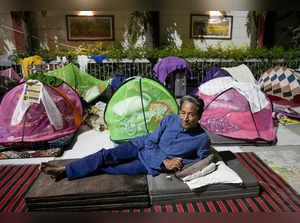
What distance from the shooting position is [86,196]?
6.87 ft

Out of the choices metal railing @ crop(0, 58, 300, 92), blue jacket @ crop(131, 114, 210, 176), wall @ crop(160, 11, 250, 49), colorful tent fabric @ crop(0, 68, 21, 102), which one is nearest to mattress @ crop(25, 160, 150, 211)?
blue jacket @ crop(131, 114, 210, 176)

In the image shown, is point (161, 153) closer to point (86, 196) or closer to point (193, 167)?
point (193, 167)

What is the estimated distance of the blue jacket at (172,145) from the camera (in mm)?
2264

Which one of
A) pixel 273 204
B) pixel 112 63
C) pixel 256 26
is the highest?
pixel 256 26

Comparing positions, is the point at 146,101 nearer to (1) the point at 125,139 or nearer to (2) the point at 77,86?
(1) the point at 125,139

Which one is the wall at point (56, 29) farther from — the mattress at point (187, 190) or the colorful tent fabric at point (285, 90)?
the mattress at point (187, 190)

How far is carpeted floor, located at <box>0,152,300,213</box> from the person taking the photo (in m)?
2.14

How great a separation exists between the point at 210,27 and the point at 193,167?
7650 mm

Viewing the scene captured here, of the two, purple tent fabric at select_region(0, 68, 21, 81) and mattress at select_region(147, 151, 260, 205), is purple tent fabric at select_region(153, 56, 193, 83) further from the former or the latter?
mattress at select_region(147, 151, 260, 205)

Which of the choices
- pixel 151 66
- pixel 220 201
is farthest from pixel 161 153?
pixel 151 66

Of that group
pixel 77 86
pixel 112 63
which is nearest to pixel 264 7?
pixel 77 86

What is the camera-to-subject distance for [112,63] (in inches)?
246

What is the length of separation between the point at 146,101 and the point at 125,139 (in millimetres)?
631

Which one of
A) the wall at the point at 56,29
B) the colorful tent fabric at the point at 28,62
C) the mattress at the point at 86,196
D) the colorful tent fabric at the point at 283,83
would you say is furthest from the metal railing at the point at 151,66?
the mattress at the point at 86,196
